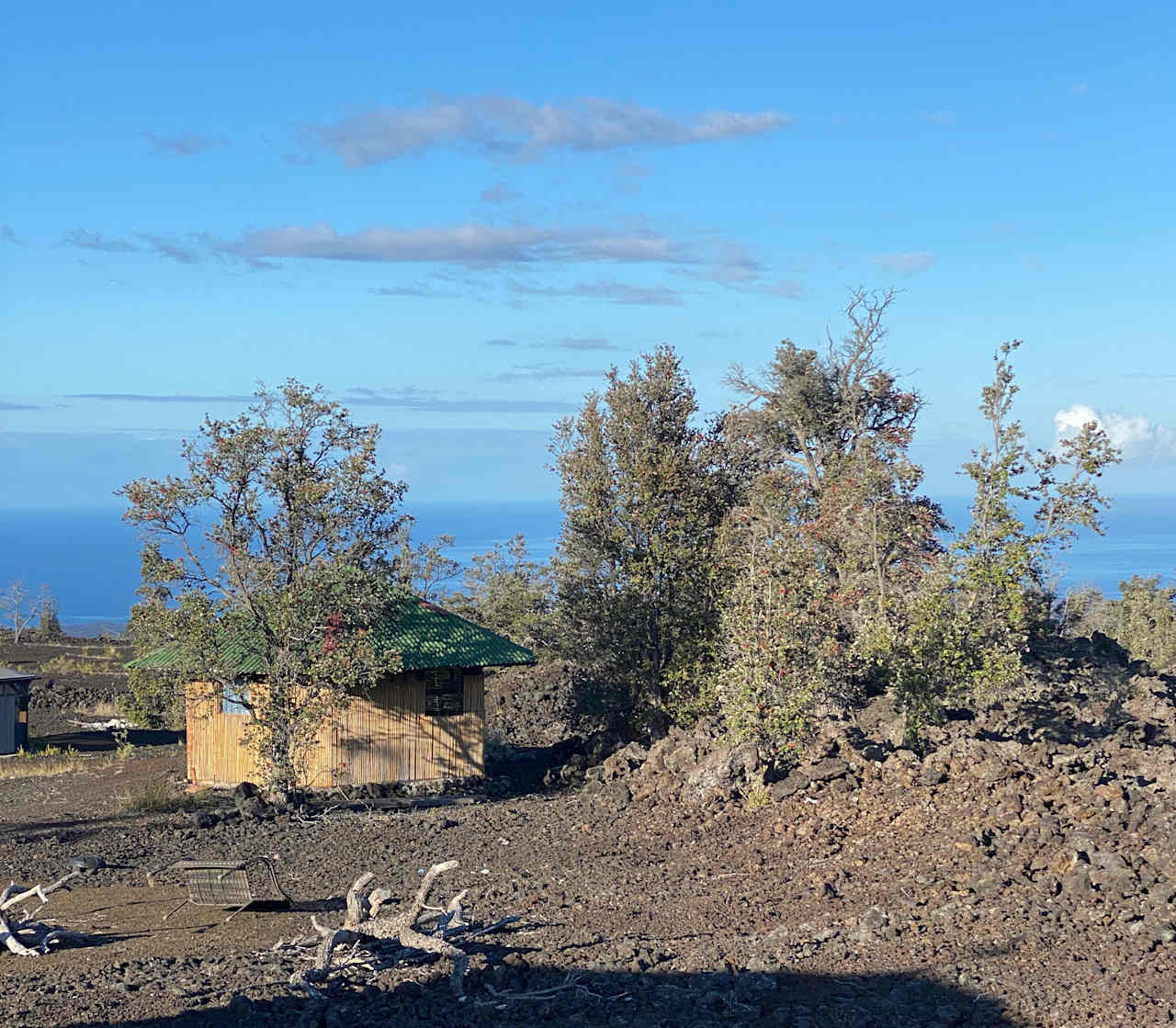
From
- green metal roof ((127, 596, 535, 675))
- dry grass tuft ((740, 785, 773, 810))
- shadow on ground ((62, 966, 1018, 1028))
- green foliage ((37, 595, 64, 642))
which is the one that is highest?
green foliage ((37, 595, 64, 642))

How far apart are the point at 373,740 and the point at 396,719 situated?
53cm

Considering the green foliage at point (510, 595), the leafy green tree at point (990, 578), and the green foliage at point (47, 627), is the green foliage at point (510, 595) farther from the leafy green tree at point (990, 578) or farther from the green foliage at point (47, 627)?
the green foliage at point (47, 627)

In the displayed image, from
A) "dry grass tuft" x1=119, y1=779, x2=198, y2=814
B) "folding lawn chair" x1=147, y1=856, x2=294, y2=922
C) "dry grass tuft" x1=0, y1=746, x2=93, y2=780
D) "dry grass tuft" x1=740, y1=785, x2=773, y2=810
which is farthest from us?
"dry grass tuft" x1=0, y1=746, x2=93, y2=780

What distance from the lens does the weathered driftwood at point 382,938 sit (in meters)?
9.93

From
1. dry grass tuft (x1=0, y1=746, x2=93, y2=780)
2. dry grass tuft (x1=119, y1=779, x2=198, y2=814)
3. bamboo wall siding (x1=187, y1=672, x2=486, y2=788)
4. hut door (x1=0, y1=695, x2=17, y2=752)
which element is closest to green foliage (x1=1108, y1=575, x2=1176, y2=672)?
bamboo wall siding (x1=187, y1=672, x2=486, y2=788)

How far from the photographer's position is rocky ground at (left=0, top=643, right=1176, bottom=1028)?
9422 millimetres

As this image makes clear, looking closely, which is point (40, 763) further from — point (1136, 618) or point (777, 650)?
point (1136, 618)

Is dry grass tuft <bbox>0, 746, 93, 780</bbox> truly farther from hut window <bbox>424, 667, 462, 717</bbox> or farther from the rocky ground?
hut window <bbox>424, 667, 462, 717</bbox>

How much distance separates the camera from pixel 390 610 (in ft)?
69.0

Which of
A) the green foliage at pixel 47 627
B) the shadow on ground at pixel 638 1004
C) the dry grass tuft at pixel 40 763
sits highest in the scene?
the green foliage at pixel 47 627

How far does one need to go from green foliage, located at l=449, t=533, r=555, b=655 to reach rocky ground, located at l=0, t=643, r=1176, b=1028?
535 inches

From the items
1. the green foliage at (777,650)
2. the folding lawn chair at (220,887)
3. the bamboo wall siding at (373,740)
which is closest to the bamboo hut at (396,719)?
the bamboo wall siding at (373,740)

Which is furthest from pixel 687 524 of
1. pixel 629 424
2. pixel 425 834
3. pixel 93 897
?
pixel 93 897

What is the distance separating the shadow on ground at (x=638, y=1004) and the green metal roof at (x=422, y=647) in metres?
10.9
